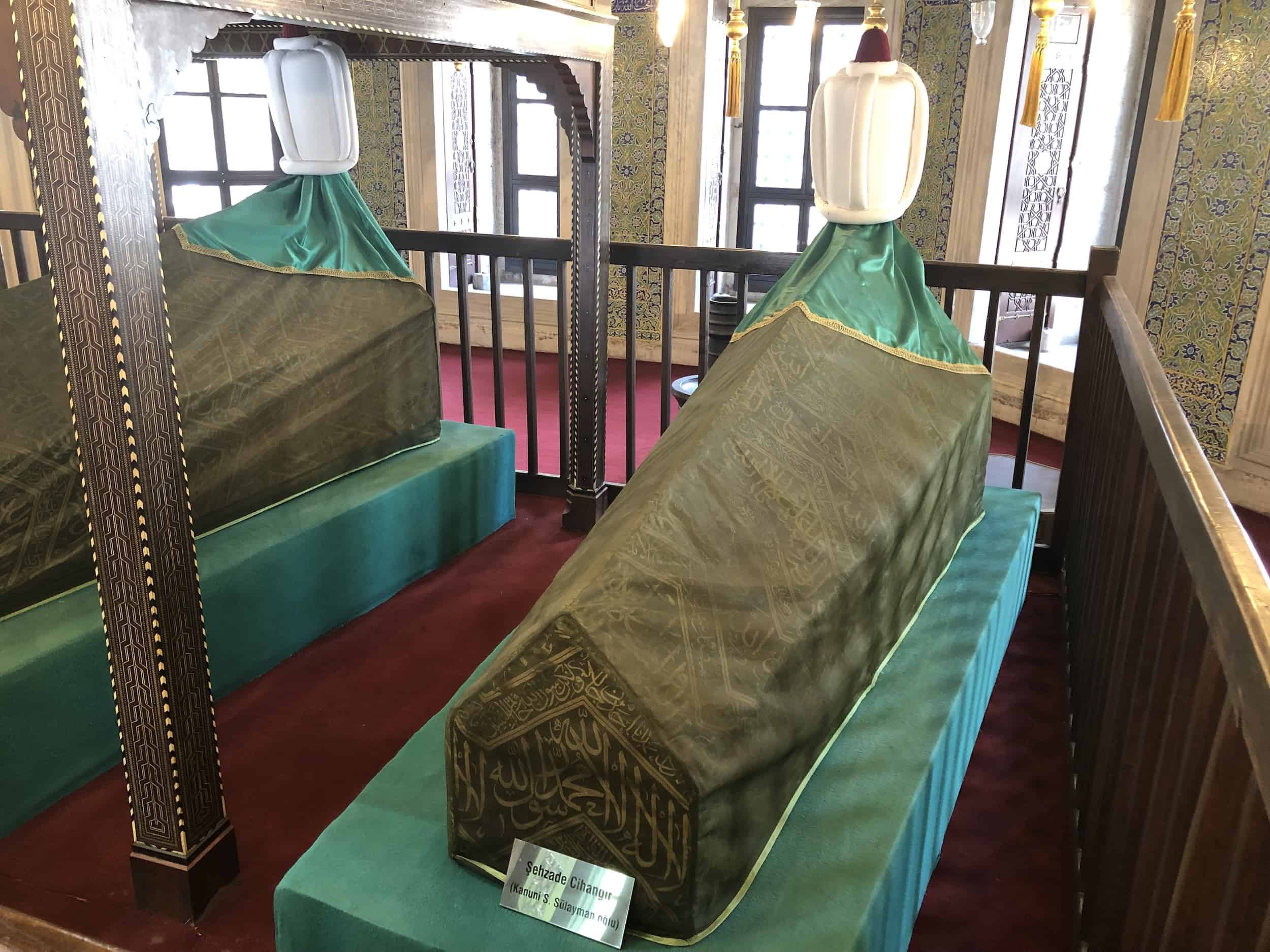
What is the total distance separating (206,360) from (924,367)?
1.78 m

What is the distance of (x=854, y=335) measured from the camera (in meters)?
2.11

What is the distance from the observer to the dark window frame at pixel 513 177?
7199mm

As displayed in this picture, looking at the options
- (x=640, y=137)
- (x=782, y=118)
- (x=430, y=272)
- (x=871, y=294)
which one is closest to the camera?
(x=871, y=294)

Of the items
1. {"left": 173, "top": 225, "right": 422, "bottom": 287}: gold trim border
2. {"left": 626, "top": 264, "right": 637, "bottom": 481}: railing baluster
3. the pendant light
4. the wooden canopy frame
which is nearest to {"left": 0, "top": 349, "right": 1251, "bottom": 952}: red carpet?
the wooden canopy frame

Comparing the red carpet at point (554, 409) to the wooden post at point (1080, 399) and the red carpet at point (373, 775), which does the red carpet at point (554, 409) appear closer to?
the wooden post at point (1080, 399)

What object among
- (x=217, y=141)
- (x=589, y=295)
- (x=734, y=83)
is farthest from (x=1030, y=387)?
(x=217, y=141)

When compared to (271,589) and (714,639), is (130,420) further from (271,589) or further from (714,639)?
(271,589)

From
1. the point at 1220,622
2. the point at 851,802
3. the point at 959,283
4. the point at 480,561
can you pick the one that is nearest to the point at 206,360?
the point at 480,561

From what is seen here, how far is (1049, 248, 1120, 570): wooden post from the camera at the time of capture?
2.80 m

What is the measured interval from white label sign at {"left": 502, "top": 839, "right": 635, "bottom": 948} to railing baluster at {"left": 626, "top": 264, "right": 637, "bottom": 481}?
196cm

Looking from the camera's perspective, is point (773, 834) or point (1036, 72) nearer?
point (773, 834)

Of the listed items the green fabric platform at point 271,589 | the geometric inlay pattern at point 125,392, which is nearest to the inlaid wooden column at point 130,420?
the geometric inlay pattern at point 125,392

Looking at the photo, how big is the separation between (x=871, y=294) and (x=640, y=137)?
4621 mm

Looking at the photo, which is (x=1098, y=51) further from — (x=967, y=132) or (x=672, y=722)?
(x=672, y=722)
